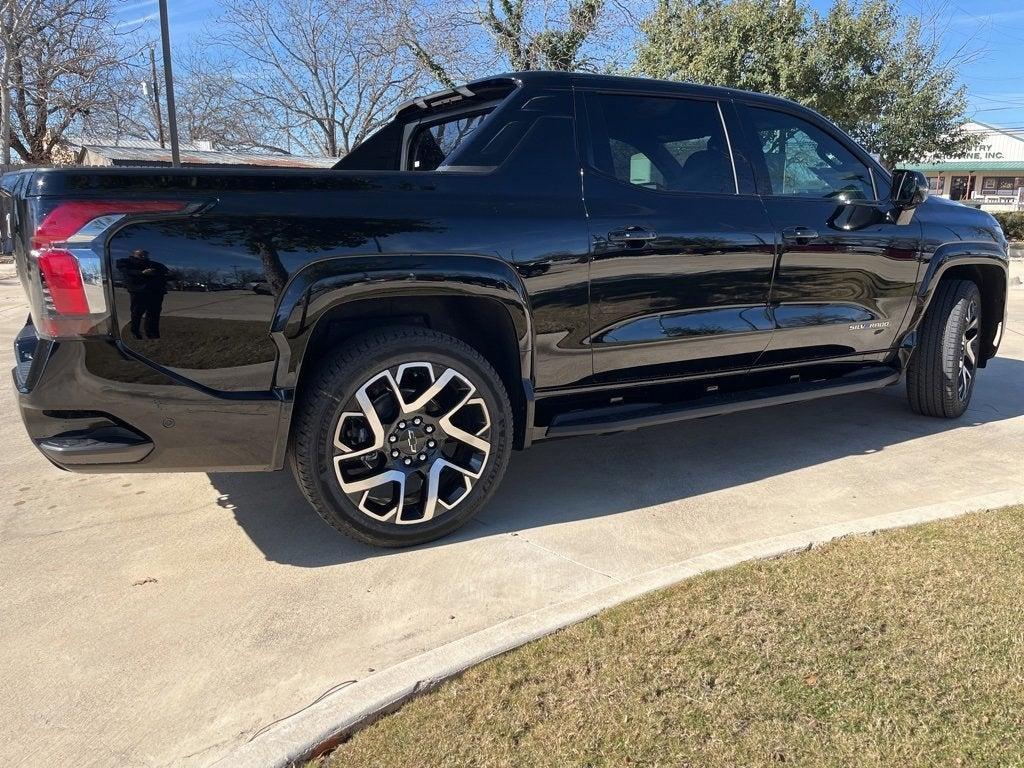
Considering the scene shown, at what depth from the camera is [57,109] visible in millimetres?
25922

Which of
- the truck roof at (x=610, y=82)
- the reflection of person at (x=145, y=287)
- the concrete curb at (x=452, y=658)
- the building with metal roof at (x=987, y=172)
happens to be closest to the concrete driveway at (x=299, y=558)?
the concrete curb at (x=452, y=658)

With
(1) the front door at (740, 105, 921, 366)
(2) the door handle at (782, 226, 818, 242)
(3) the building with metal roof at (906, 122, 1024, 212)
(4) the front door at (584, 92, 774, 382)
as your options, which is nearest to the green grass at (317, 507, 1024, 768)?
(4) the front door at (584, 92, 774, 382)

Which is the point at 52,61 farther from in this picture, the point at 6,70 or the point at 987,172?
the point at 987,172

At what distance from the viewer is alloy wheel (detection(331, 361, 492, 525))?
10.1 ft

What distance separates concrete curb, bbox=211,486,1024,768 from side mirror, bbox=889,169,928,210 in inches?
71.7

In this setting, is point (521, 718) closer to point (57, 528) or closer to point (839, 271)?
Result: point (57, 528)

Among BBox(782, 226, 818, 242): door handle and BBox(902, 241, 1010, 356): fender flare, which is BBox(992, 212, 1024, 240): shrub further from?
BBox(782, 226, 818, 242): door handle

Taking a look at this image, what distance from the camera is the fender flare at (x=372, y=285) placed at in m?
2.82

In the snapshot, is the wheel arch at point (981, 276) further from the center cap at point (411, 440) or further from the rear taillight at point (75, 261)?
the rear taillight at point (75, 261)

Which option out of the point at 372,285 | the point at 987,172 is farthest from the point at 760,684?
the point at 987,172

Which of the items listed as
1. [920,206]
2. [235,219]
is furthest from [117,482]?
[920,206]

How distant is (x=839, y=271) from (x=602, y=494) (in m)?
1.72

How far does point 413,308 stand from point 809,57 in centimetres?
1617

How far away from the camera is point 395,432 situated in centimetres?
314
